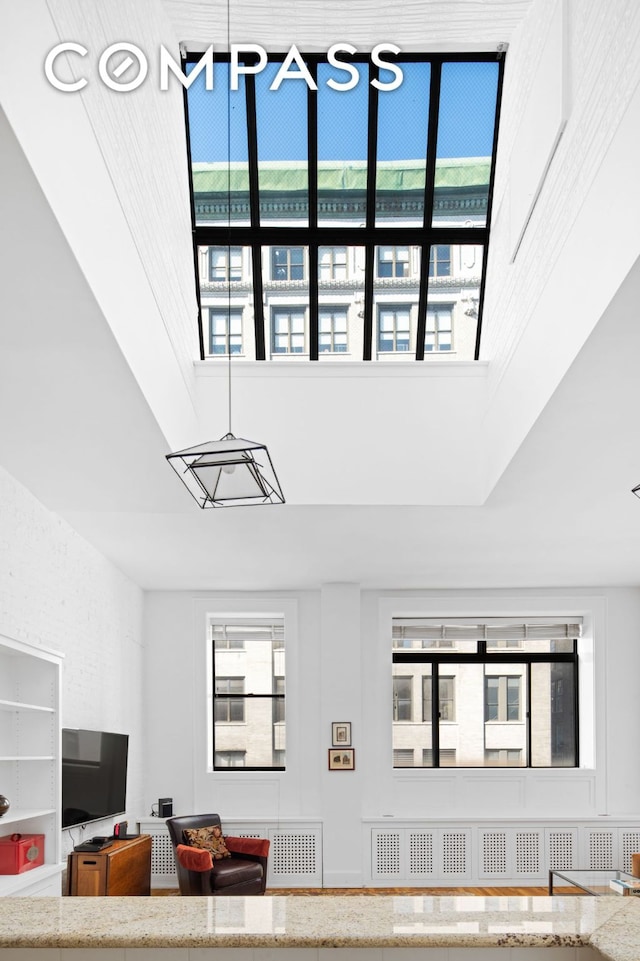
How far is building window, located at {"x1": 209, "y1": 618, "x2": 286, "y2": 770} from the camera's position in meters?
10.3

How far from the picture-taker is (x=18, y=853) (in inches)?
199

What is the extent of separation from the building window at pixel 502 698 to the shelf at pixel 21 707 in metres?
6.13

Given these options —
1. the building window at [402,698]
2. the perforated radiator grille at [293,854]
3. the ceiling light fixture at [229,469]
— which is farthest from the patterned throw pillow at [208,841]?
the ceiling light fixture at [229,469]

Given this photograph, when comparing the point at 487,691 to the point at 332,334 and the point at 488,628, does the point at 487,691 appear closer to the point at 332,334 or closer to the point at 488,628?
the point at 488,628

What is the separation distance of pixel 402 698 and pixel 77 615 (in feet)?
14.7

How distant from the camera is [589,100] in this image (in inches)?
136

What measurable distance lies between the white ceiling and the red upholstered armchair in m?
2.26

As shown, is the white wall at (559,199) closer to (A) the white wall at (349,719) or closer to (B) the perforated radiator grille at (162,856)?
(A) the white wall at (349,719)

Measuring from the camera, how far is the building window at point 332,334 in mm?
6930

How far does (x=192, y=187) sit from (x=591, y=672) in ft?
21.4

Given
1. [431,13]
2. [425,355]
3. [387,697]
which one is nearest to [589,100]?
[431,13]


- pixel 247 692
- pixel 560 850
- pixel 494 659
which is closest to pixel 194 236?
pixel 247 692

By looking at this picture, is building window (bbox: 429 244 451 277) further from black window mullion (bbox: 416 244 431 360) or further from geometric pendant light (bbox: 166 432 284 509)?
geometric pendant light (bbox: 166 432 284 509)

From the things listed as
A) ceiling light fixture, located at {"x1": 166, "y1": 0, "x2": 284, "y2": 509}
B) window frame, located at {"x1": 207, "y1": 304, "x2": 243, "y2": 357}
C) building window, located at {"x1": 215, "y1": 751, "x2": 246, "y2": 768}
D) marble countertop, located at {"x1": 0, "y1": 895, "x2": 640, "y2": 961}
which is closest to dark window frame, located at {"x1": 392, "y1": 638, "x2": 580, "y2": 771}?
building window, located at {"x1": 215, "y1": 751, "x2": 246, "y2": 768}
